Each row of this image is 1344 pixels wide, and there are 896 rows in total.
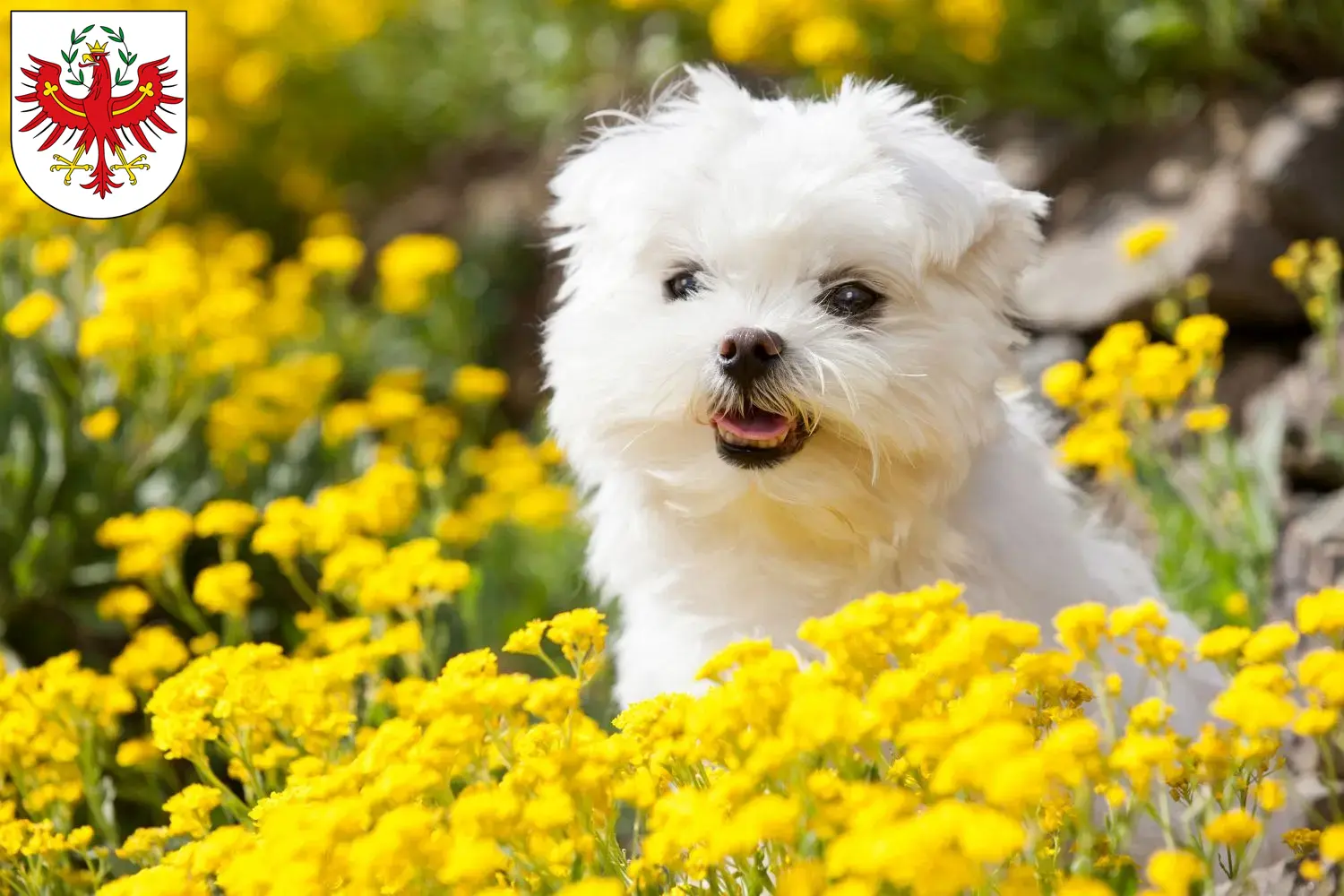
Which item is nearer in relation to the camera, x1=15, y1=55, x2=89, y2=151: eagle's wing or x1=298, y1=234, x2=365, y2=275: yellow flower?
x1=15, y1=55, x2=89, y2=151: eagle's wing

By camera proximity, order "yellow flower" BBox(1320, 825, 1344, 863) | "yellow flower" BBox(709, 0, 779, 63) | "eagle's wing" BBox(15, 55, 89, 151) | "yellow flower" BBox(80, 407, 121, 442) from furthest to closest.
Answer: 1. "yellow flower" BBox(709, 0, 779, 63)
2. "yellow flower" BBox(80, 407, 121, 442)
3. "eagle's wing" BBox(15, 55, 89, 151)
4. "yellow flower" BBox(1320, 825, 1344, 863)

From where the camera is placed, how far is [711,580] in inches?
107

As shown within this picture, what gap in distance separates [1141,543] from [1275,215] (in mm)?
1499

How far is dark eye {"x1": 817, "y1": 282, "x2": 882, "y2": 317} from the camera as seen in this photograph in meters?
2.61

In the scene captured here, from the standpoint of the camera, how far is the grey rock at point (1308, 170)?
Answer: 4.98 m

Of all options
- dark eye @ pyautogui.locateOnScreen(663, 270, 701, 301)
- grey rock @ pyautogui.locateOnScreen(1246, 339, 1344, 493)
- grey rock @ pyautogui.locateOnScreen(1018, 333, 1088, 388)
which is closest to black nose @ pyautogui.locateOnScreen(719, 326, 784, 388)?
dark eye @ pyautogui.locateOnScreen(663, 270, 701, 301)

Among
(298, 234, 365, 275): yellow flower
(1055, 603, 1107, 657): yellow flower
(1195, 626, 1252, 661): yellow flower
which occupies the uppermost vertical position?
(298, 234, 365, 275): yellow flower

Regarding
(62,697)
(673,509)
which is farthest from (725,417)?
(62,697)

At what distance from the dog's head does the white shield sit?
1785 millimetres

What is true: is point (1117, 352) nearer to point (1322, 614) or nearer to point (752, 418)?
point (752, 418)

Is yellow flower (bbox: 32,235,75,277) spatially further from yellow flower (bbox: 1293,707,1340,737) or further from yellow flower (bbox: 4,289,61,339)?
yellow flower (bbox: 1293,707,1340,737)

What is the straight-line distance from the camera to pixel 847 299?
2.62m

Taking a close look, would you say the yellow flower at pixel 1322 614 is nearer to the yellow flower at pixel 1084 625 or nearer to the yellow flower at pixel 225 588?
the yellow flower at pixel 1084 625

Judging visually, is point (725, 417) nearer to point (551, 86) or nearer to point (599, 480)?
point (599, 480)
